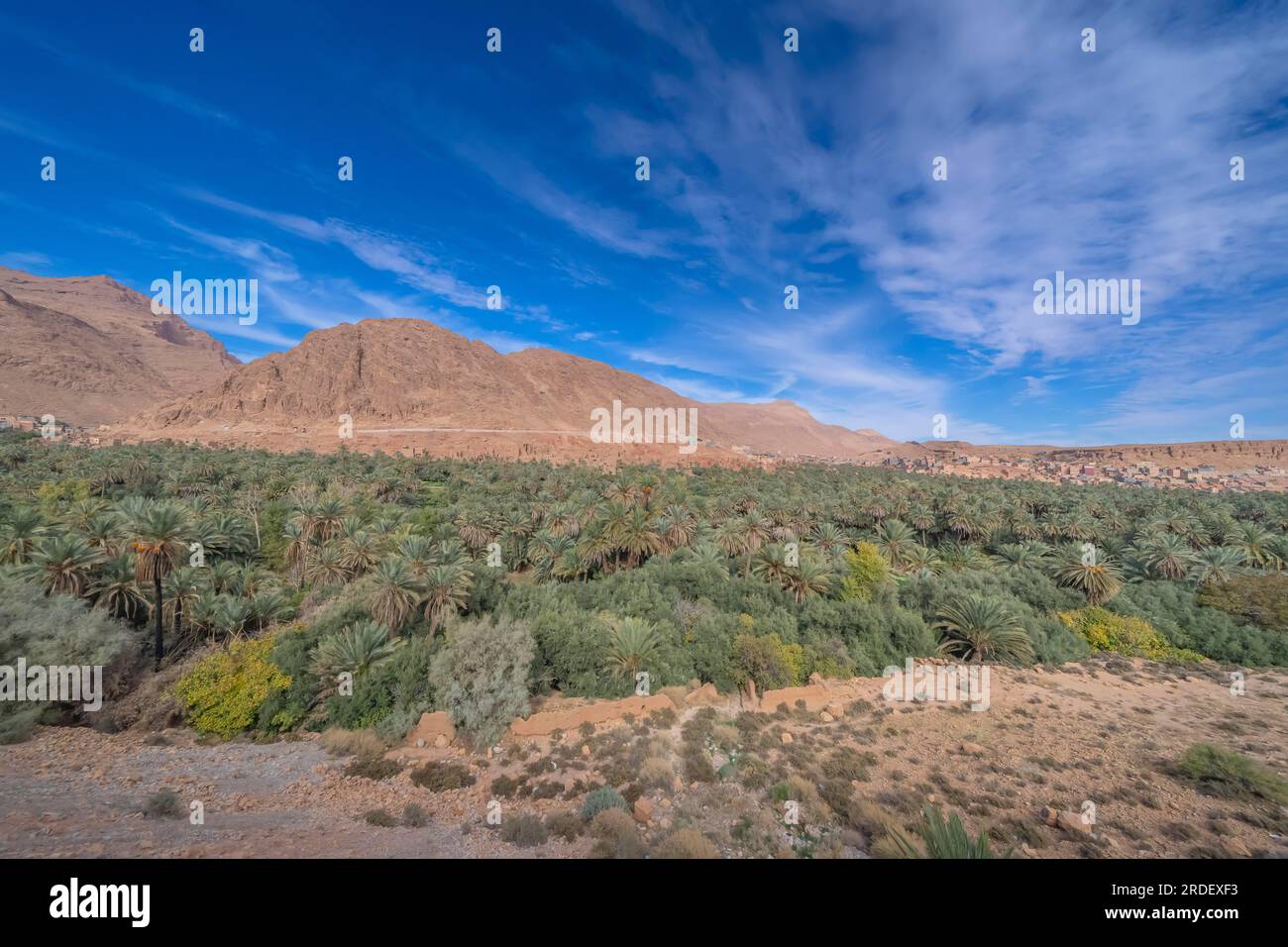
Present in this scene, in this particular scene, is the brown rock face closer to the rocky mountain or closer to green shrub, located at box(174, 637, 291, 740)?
the rocky mountain

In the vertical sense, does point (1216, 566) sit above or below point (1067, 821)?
above

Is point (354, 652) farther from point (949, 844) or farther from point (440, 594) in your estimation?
point (949, 844)

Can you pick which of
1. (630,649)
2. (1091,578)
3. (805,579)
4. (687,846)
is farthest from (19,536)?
(1091,578)

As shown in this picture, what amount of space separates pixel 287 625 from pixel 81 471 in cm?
4844

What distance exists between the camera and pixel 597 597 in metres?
22.5

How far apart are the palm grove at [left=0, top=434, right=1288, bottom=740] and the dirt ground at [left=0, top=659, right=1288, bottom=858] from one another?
206 centimetres

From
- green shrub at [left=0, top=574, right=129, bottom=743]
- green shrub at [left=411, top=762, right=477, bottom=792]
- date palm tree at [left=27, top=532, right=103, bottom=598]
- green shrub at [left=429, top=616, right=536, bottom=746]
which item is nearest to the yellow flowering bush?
green shrub at [left=429, top=616, right=536, bottom=746]

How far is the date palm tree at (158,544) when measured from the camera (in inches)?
667

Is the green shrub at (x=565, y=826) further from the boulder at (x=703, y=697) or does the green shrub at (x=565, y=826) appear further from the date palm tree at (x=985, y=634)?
the date palm tree at (x=985, y=634)

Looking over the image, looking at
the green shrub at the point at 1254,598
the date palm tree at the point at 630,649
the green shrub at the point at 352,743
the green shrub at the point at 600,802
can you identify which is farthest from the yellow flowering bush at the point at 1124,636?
the green shrub at the point at 352,743

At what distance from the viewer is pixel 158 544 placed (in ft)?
55.7

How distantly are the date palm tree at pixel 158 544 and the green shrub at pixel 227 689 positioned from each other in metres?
4.01

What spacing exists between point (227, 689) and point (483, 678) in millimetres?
8437
